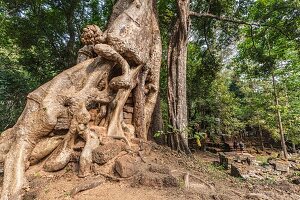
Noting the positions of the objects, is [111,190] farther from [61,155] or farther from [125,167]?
[61,155]

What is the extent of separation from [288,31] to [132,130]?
4946mm

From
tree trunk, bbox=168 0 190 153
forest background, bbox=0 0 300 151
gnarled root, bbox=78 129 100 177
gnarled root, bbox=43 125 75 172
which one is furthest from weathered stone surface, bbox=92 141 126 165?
forest background, bbox=0 0 300 151

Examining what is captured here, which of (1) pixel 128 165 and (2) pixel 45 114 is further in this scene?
(2) pixel 45 114

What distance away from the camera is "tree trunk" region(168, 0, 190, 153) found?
14.4 ft

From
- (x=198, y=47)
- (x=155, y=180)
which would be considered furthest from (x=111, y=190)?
(x=198, y=47)

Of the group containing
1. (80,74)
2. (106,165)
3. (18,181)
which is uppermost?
(80,74)

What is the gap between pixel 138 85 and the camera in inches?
155

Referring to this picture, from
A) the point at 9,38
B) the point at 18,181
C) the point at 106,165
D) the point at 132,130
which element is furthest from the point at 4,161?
the point at 9,38

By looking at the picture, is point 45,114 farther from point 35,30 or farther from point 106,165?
point 35,30

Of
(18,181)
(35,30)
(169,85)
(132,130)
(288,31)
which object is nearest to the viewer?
(18,181)

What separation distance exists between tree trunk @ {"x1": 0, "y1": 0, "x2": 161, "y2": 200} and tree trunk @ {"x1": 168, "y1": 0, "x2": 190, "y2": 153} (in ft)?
1.88

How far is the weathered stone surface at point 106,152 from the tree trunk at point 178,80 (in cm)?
181

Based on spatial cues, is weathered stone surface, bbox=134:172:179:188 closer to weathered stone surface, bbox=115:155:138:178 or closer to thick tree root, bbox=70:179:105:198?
weathered stone surface, bbox=115:155:138:178

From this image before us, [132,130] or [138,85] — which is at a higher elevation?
[138,85]
